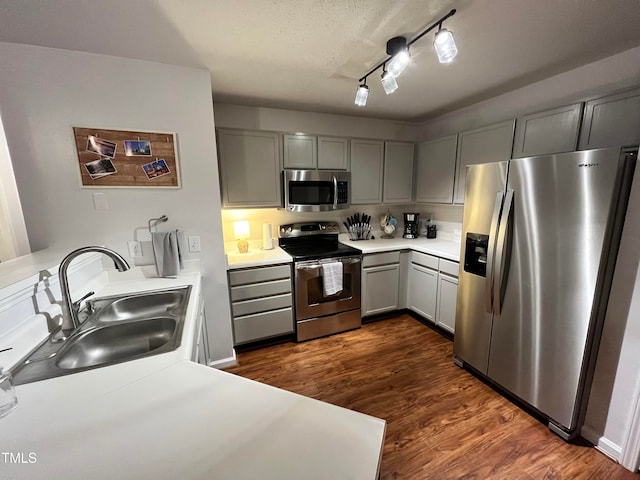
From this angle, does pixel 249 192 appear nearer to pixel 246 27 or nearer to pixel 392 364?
pixel 246 27

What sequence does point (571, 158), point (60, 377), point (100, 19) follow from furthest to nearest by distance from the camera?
point (571, 158)
point (100, 19)
point (60, 377)

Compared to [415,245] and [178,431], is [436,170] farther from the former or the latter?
[178,431]

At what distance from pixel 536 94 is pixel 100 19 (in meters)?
3.09

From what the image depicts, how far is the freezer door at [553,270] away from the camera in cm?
134

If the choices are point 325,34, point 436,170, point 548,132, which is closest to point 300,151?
point 325,34

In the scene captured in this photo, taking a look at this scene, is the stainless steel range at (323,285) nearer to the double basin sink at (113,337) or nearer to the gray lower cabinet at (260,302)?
the gray lower cabinet at (260,302)

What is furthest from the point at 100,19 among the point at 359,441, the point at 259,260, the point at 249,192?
the point at 359,441

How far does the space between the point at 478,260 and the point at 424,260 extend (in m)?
0.83

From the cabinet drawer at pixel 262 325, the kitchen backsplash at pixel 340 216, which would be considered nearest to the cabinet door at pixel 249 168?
the kitchen backsplash at pixel 340 216

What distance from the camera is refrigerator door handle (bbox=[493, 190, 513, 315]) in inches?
65.7

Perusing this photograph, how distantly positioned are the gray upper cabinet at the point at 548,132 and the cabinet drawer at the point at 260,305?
2.43 meters

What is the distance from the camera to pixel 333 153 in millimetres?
2832

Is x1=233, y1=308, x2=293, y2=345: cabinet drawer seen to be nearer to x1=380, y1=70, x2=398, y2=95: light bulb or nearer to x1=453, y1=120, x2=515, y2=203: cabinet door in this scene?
x1=380, y1=70, x2=398, y2=95: light bulb

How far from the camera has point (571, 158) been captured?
4.54ft
